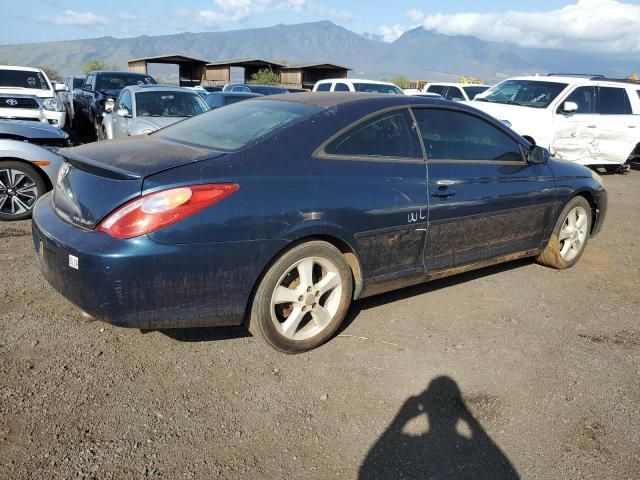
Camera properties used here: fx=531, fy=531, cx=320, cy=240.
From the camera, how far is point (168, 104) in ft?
32.3

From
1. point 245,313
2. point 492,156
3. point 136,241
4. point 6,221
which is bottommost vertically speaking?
point 6,221

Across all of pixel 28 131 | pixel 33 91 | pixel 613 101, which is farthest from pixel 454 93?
pixel 28 131

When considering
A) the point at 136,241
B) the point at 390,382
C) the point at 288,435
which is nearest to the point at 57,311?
the point at 136,241

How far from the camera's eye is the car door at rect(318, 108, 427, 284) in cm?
330

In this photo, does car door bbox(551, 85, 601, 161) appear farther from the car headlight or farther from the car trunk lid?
the car headlight

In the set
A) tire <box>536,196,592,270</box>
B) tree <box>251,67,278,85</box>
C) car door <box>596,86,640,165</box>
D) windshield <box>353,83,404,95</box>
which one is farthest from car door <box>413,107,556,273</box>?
tree <box>251,67,278,85</box>

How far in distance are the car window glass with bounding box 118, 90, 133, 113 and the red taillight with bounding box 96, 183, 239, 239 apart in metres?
7.48

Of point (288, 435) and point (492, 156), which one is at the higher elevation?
point (492, 156)

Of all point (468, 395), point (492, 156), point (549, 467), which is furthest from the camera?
point (492, 156)

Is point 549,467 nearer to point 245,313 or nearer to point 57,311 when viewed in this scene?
point 245,313

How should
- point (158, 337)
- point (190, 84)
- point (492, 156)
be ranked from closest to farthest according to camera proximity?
1. point (158, 337)
2. point (492, 156)
3. point (190, 84)

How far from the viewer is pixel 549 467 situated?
2.49 meters

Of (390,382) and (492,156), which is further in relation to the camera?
(492,156)

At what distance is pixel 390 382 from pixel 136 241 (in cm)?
162
